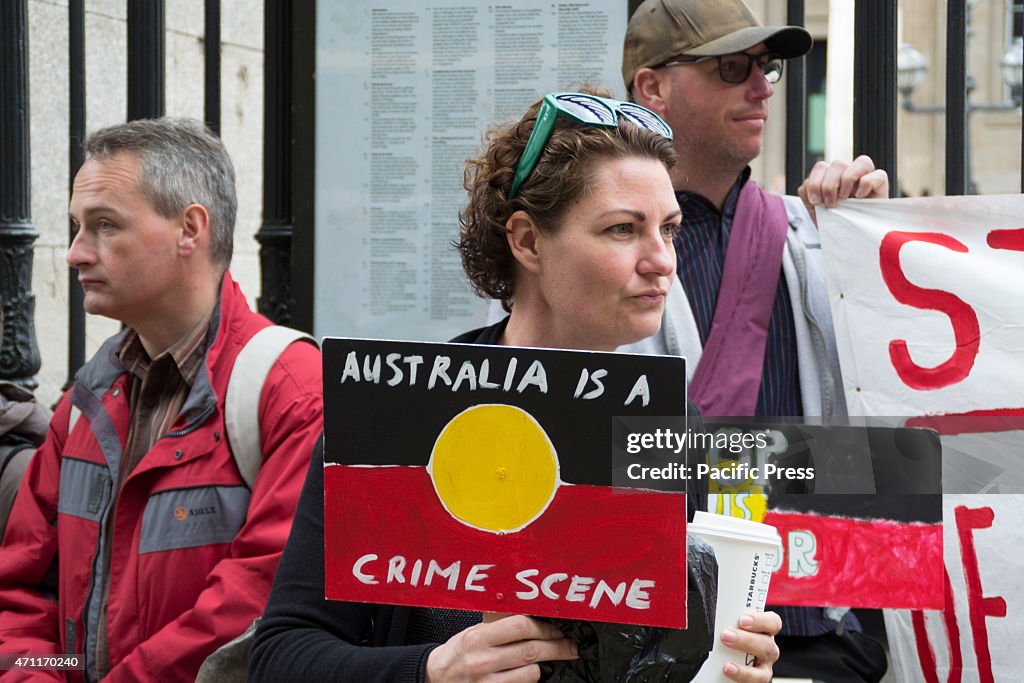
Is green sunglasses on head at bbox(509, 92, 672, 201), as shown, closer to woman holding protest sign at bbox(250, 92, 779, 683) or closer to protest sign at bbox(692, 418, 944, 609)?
woman holding protest sign at bbox(250, 92, 779, 683)

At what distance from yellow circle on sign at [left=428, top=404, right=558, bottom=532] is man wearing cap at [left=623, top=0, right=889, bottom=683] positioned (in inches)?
44.9

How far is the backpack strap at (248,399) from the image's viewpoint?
3037 millimetres

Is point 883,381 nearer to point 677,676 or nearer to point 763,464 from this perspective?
point 763,464

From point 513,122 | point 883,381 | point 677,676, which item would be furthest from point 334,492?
point 883,381

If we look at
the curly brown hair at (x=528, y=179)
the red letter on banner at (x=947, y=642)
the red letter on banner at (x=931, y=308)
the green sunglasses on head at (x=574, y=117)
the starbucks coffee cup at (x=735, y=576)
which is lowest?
the red letter on banner at (x=947, y=642)

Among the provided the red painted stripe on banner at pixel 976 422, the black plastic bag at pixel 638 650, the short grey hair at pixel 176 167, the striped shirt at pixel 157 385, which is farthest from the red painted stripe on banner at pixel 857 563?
the short grey hair at pixel 176 167

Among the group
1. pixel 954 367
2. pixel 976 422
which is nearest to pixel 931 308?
pixel 954 367

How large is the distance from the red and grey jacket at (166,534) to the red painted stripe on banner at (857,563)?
1.02 meters

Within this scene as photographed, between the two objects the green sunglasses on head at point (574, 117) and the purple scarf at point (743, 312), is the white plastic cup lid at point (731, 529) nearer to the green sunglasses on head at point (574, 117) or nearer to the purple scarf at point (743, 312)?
the green sunglasses on head at point (574, 117)

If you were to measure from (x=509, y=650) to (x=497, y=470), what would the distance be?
0.81ft

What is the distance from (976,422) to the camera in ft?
9.87

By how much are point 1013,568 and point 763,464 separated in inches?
22.2

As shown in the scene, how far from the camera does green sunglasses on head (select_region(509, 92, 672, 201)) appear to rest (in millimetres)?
2354

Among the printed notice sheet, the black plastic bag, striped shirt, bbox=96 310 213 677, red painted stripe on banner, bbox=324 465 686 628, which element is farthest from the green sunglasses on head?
the printed notice sheet
